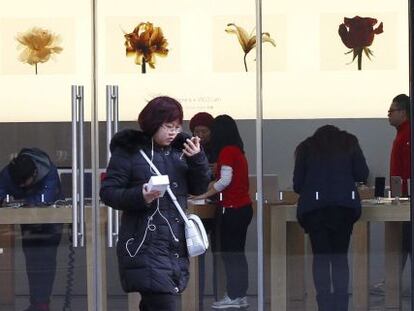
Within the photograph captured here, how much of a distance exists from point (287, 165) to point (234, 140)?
43 cm

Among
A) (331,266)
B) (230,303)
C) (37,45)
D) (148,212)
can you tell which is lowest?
(230,303)

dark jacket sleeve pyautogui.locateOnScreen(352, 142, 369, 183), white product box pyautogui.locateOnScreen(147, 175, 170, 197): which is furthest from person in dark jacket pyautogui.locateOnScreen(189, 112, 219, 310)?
white product box pyautogui.locateOnScreen(147, 175, 170, 197)

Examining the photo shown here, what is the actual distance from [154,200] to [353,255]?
110 inches

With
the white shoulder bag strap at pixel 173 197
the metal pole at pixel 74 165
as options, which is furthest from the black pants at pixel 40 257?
the white shoulder bag strap at pixel 173 197

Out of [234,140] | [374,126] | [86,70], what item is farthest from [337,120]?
[86,70]

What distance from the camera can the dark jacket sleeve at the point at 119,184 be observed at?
234 inches

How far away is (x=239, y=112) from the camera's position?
26.9 ft

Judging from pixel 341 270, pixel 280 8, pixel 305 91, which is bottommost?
pixel 341 270

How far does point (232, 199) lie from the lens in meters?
8.23

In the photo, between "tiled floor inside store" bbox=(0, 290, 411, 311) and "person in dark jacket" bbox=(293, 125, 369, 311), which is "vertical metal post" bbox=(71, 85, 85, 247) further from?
"person in dark jacket" bbox=(293, 125, 369, 311)

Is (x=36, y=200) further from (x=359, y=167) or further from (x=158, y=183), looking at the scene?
(x=158, y=183)

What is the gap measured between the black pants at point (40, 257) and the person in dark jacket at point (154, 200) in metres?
2.26

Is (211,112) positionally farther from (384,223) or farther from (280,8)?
(384,223)

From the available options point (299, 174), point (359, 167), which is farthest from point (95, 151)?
point (359, 167)
